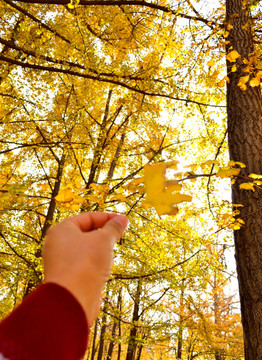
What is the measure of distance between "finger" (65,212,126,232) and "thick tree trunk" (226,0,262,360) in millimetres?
2164

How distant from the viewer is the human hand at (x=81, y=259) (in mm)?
508

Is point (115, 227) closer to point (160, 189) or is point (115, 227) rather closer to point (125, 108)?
point (160, 189)

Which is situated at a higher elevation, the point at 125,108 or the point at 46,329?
the point at 125,108

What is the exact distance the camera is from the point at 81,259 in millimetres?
565

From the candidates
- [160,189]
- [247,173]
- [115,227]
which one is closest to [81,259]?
[115,227]

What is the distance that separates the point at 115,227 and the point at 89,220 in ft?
0.26

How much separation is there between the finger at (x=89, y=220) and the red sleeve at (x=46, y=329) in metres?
0.24

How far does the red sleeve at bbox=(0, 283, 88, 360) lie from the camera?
1.24 ft

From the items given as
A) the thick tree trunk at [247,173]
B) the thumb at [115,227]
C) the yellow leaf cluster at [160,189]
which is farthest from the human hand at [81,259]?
the thick tree trunk at [247,173]

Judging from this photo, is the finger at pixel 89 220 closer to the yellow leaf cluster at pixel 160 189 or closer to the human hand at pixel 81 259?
the human hand at pixel 81 259

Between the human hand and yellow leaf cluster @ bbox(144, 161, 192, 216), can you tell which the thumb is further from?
yellow leaf cluster @ bbox(144, 161, 192, 216)

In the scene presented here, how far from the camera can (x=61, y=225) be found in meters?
0.66

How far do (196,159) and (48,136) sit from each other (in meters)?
3.90

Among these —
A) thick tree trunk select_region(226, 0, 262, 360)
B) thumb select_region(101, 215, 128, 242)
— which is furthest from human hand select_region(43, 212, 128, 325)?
thick tree trunk select_region(226, 0, 262, 360)
